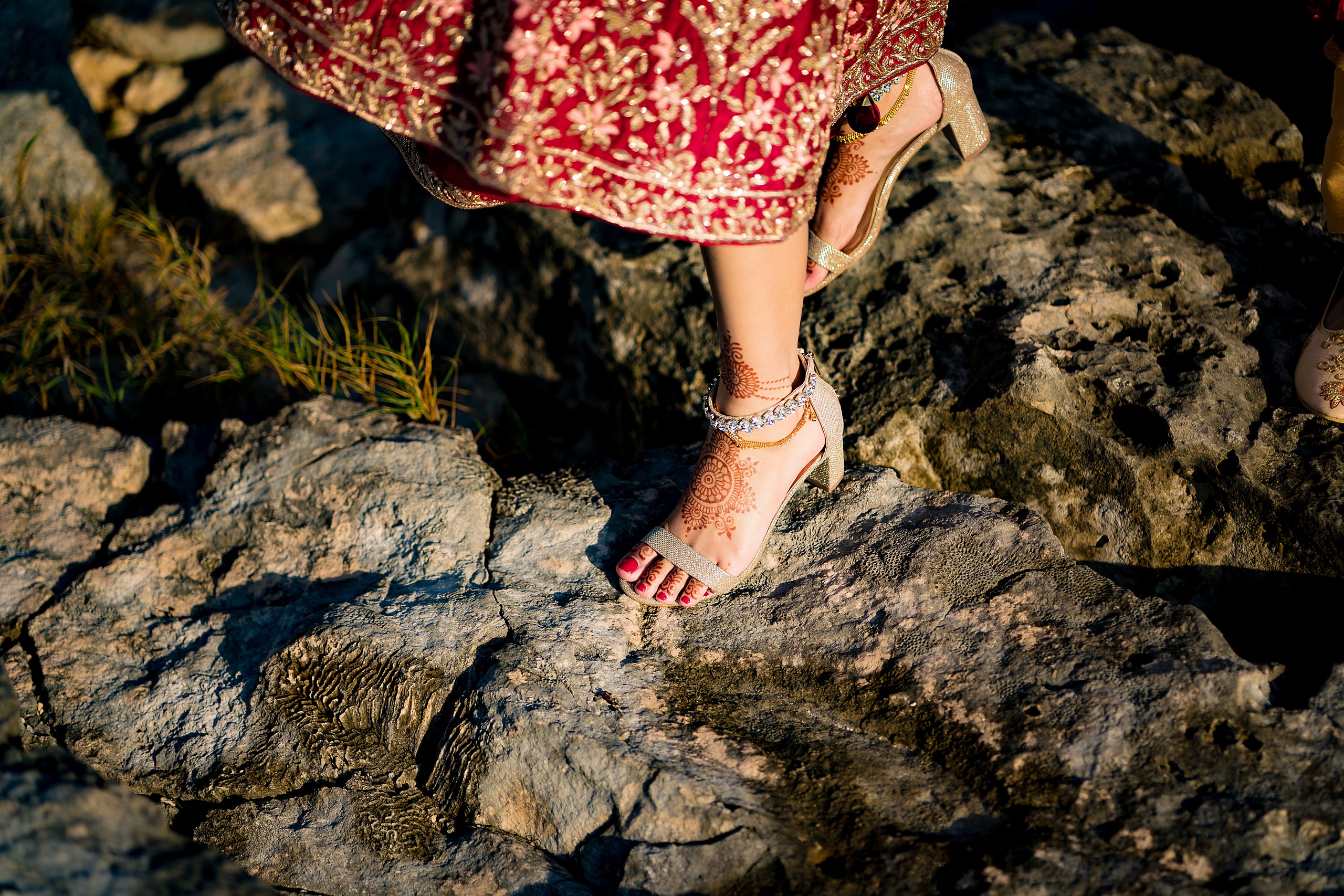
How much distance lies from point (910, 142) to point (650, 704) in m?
1.49

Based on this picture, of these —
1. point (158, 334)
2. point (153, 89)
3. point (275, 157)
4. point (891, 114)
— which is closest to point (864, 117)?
point (891, 114)

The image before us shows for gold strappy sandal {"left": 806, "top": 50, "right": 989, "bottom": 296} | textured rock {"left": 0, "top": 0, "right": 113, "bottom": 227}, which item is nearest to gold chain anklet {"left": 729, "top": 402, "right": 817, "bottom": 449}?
gold strappy sandal {"left": 806, "top": 50, "right": 989, "bottom": 296}

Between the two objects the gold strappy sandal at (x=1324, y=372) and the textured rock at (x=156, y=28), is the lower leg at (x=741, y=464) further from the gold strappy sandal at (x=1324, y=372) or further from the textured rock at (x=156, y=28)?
the textured rock at (x=156, y=28)

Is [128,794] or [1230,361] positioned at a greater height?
[1230,361]

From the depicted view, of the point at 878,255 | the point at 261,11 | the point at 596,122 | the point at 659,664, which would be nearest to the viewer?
the point at 596,122

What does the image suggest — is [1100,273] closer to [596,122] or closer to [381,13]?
[596,122]

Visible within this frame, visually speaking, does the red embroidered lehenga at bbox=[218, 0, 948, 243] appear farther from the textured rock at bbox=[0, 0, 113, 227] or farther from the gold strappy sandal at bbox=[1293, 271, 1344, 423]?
the textured rock at bbox=[0, 0, 113, 227]

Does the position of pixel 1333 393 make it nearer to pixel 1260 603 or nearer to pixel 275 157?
pixel 1260 603

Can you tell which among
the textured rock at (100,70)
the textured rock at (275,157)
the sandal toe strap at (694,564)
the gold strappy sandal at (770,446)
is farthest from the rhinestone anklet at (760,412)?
the textured rock at (100,70)

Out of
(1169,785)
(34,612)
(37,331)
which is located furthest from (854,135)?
(37,331)

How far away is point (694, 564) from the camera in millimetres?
1639

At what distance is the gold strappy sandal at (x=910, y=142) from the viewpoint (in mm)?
2053

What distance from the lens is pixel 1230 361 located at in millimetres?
1819

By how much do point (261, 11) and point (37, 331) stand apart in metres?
2.01
